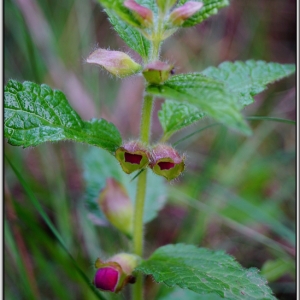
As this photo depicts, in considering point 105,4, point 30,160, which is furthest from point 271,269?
point 30,160

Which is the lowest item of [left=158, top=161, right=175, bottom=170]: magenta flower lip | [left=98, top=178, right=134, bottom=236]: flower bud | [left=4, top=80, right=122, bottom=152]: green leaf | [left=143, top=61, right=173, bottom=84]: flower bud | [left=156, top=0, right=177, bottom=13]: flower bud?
[left=98, top=178, right=134, bottom=236]: flower bud

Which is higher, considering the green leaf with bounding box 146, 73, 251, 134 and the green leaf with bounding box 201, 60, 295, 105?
the green leaf with bounding box 201, 60, 295, 105

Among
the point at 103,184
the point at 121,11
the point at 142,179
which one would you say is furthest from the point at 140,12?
the point at 103,184

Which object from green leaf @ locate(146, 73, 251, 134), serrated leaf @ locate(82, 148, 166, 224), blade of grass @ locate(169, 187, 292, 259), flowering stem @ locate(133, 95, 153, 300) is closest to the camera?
green leaf @ locate(146, 73, 251, 134)

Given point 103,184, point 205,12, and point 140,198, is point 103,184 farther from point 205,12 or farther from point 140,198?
point 205,12

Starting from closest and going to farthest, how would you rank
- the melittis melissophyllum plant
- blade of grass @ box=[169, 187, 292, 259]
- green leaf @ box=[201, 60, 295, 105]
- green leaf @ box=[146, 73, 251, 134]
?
green leaf @ box=[146, 73, 251, 134] → the melittis melissophyllum plant → green leaf @ box=[201, 60, 295, 105] → blade of grass @ box=[169, 187, 292, 259]

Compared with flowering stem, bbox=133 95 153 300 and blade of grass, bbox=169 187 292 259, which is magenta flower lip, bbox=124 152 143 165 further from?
blade of grass, bbox=169 187 292 259

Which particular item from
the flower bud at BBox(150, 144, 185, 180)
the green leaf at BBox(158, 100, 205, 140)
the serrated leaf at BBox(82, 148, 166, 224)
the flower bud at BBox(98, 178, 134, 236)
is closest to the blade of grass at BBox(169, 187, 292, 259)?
the serrated leaf at BBox(82, 148, 166, 224)
